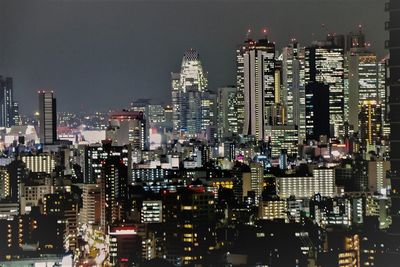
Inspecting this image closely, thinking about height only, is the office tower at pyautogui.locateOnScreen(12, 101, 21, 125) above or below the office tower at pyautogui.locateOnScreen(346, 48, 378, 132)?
below

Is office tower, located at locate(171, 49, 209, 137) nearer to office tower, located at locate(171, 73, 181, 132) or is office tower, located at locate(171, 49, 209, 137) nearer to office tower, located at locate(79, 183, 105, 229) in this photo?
office tower, located at locate(171, 73, 181, 132)

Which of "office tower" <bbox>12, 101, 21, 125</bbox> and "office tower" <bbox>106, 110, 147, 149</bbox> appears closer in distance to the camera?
"office tower" <bbox>12, 101, 21, 125</bbox>

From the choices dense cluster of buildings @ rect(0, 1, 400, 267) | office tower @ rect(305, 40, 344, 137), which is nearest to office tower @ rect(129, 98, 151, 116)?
dense cluster of buildings @ rect(0, 1, 400, 267)

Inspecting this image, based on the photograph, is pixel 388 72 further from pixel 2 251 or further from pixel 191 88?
pixel 191 88

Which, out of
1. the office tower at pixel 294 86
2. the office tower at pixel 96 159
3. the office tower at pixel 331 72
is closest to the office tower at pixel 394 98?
the office tower at pixel 96 159

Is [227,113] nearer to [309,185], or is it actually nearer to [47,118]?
[309,185]

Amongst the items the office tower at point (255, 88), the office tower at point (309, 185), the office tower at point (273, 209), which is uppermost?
the office tower at point (255, 88)

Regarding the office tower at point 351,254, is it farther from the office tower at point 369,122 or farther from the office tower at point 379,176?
the office tower at point 369,122
